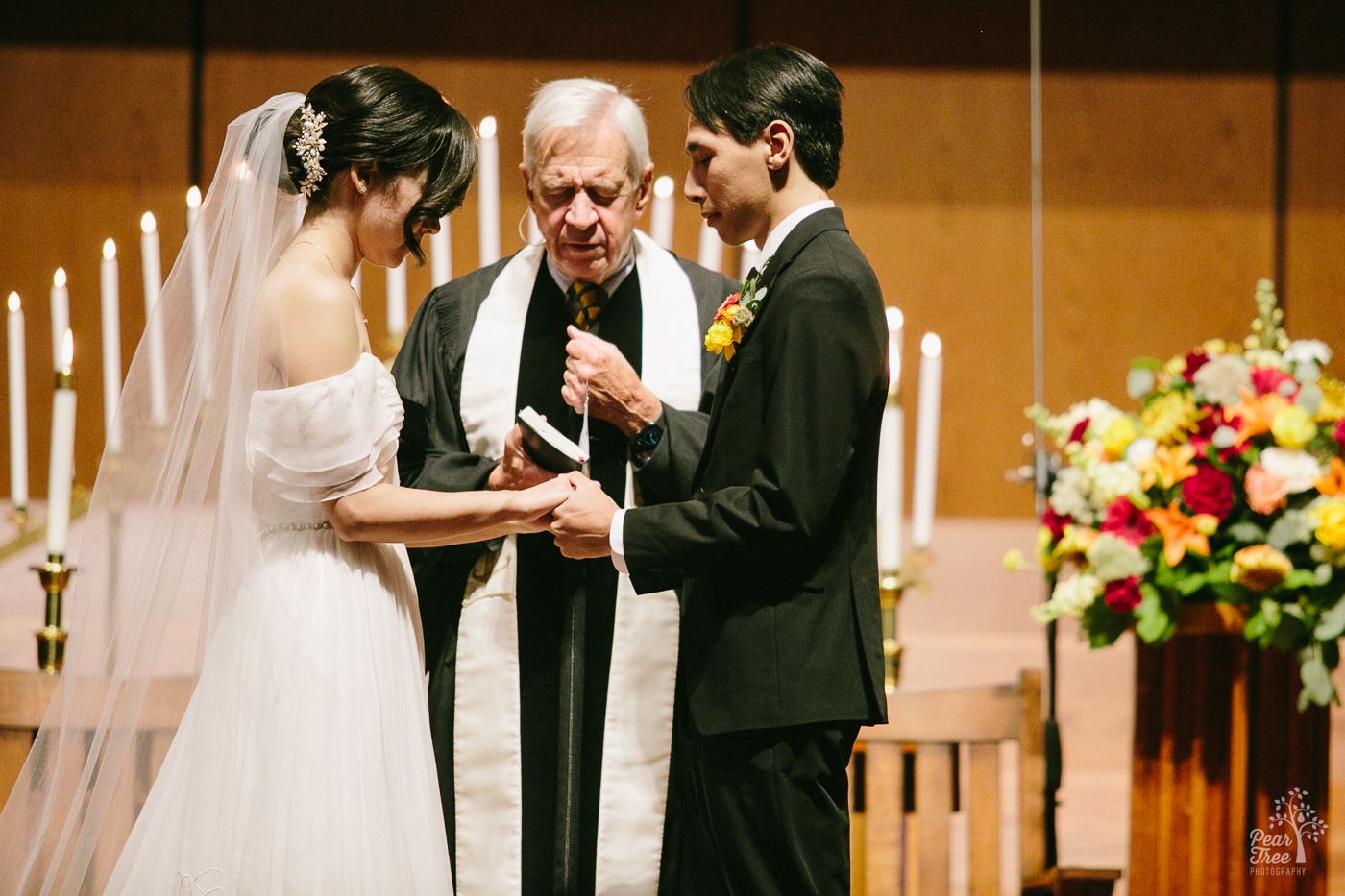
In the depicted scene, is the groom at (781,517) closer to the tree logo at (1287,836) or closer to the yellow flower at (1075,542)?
the yellow flower at (1075,542)

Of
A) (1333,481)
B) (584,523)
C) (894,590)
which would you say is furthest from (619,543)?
(1333,481)

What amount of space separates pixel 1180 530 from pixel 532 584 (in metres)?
1.19

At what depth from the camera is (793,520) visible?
5.49ft

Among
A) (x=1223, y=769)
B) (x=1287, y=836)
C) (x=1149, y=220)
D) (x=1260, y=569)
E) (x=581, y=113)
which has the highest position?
(x=1149, y=220)

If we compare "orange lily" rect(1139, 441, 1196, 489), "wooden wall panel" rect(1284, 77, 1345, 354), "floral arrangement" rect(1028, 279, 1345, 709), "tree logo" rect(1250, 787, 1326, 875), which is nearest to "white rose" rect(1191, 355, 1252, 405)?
"floral arrangement" rect(1028, 279, 1345, 709)

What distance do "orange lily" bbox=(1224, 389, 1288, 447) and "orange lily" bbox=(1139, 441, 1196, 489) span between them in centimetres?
9

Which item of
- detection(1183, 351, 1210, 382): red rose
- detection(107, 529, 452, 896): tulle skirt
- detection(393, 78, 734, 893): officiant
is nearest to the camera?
detection(107, 529, 452, 896): tulle skirt

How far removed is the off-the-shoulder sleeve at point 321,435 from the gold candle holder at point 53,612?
0.85 m

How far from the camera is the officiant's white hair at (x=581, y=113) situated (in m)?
2.28

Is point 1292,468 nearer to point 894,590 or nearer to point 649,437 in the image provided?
point 894,590

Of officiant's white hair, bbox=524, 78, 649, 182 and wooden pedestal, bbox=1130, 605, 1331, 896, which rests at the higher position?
officiant's white hair, bbox=524, 78, 649, 182

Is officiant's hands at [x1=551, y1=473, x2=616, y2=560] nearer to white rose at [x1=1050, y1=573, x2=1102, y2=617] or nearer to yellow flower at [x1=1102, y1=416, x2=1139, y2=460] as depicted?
white rose at [x1=1050, y1=573, x2=1102, y2=617]

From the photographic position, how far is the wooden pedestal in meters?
2.22

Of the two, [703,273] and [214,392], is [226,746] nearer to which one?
[214,392]
